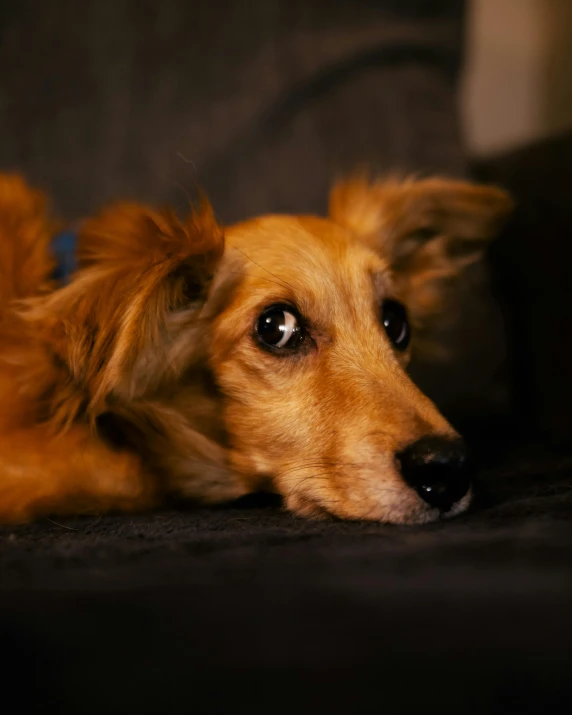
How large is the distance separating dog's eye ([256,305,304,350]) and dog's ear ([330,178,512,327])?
1.26 feet

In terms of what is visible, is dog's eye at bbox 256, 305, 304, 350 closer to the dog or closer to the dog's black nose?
the dog

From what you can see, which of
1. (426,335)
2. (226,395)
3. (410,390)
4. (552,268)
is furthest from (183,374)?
(552,268)

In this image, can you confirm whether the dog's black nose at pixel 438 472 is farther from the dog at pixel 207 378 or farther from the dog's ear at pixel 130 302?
the dog's ear at pixel 130 302

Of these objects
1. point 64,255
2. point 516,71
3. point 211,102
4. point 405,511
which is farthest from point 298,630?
point 516,71

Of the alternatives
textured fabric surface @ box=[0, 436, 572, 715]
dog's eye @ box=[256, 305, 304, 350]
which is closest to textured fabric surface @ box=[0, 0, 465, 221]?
dog's eye @ box=[256, 305, 304, 350]

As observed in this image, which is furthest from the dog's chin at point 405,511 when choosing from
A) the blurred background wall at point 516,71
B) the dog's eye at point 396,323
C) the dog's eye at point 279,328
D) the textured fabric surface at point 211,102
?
the blurred background wall at point 516,71

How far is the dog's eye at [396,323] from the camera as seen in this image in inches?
45.3

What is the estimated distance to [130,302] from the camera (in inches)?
33.1

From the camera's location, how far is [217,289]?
1.03m

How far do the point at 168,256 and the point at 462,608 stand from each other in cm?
61

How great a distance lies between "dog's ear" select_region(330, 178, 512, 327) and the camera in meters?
1.31

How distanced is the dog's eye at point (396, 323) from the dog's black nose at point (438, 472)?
389mm

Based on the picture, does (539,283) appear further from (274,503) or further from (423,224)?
(274,503)

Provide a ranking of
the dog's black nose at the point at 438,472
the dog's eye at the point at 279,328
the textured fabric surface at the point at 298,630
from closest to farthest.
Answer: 1. the textured fabric surface at the point at 298,630
2. the dog's black nose at the point at 438,472
3. the dog's eye at the point at 279,328
